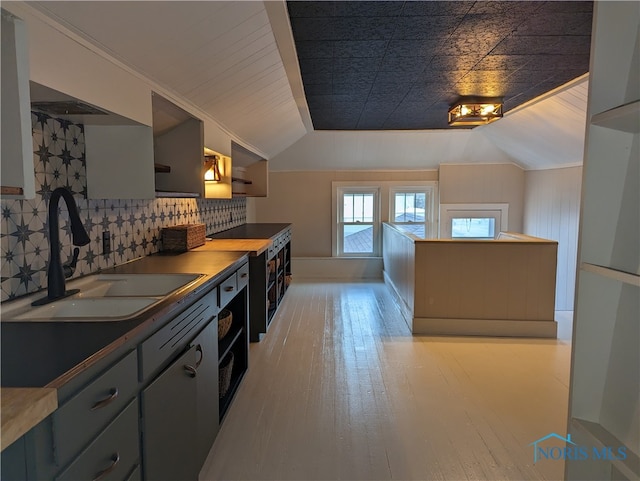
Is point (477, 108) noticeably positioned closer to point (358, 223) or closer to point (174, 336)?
point (358, 223)

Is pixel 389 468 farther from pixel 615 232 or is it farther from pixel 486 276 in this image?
pixel 486 276

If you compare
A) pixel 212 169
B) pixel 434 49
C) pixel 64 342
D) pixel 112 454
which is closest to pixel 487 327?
pixel 434 49

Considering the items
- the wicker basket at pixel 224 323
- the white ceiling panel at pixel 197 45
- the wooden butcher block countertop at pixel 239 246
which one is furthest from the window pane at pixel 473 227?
the wicker basket at pixel 224 323

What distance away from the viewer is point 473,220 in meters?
7.12

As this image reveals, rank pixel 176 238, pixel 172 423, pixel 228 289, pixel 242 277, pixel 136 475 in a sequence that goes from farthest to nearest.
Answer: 1. pixel 176 238
2. pixel 242 277
3. pixel 228 289
4. pixel 172 423
5. pixel 136 475

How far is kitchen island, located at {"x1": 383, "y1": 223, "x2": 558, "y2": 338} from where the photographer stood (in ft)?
13.1

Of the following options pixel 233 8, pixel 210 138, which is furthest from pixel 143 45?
pixel 210 138

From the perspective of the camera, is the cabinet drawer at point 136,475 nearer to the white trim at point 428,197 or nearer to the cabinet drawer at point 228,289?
the cabinet drawer at point 228,289

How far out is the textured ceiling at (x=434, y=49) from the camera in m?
2.21

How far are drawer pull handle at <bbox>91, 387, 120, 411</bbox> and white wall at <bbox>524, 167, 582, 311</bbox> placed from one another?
5.25 metres

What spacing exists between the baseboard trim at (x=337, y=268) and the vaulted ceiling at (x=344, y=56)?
2397 millimetres

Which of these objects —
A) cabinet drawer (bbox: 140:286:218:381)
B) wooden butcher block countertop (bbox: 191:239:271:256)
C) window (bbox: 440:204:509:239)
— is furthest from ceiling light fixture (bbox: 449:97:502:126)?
cabinet drawer (bbox: 140:286:218:381)

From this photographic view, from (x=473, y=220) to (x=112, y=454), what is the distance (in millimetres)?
6782

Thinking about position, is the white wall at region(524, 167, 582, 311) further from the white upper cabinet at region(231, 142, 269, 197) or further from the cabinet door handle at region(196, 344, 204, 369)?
the cabinet door handle at region(196, 344, 204, 369)
